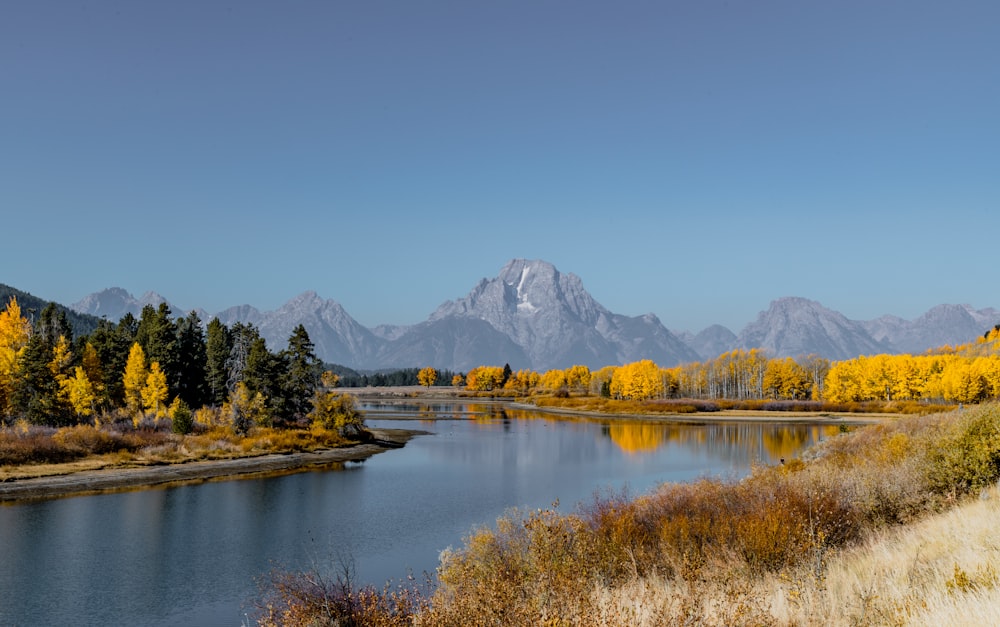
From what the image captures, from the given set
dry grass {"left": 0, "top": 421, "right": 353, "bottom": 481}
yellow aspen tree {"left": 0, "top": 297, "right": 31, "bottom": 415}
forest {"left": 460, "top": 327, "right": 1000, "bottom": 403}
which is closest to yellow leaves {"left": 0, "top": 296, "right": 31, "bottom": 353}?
yellow aspen tree {"left": 0, "top": 297, "right": 31, "bottom": 415}

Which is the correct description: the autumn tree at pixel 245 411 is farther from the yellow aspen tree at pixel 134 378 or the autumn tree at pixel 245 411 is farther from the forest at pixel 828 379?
the forest at pixel 828 379

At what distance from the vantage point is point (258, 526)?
3378 cm

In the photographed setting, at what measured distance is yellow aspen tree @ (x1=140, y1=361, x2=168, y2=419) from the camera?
6750 cm

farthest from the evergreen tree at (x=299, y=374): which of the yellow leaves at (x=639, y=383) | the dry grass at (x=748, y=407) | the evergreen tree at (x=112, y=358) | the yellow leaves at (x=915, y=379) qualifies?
the yellow leaves at (x=639, y=383)

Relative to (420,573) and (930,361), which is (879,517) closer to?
(420,573)

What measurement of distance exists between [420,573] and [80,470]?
35063 mm

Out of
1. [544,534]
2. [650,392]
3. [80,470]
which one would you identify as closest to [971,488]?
[544,534]

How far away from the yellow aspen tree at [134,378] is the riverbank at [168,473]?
60.5 feet

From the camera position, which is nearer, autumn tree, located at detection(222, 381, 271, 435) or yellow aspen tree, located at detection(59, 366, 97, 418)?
yellow aspen tree, located at detection(59, 366, 97, 418)

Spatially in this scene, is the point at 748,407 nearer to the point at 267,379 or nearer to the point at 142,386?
the point at 267,379

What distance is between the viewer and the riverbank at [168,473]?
139ft

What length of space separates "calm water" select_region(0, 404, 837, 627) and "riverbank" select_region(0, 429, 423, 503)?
2.75 meters

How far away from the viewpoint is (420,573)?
24719mm

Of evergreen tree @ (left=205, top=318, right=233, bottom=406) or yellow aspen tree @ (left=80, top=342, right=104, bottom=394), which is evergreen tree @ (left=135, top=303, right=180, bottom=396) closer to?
evergreen tree @ (left=205, top=318, right=233, bottom=406)
